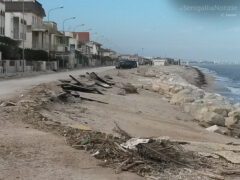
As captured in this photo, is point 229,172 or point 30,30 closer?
point 229,172

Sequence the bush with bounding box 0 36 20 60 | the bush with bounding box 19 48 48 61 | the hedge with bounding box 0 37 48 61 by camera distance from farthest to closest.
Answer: the bush with bounding box 19 48 48 61
the hedge with bounding box 0 37 48 61
the bush with bounding box 0 36 20 60

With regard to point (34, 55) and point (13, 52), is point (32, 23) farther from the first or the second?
point (13, 52)

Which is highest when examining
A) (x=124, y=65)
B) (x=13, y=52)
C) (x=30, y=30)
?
(x=30, y=30)

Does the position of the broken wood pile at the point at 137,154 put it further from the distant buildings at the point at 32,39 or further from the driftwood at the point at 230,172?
the distant buildings at the point at 32,39

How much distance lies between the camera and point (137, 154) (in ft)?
24.9

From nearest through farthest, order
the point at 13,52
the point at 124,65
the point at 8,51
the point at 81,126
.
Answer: the point at 81,126, the point at 8,51, the point at 13,52, the point at 124,65

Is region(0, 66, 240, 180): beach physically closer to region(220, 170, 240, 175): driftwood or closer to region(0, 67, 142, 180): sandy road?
region(0, 67, 142, 180): sandy road

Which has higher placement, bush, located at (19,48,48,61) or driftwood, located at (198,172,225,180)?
bush, located at (19,48,48,61)

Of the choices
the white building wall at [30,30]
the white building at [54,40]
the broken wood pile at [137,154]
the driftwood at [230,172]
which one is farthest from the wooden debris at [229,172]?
the white building at [54,40]

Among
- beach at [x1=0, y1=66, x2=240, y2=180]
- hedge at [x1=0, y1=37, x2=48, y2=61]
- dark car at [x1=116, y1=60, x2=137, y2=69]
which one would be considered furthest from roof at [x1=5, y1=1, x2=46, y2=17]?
beach at [x1=0, y1=66, x2=240, y2=180]

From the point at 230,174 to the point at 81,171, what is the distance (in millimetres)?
2757

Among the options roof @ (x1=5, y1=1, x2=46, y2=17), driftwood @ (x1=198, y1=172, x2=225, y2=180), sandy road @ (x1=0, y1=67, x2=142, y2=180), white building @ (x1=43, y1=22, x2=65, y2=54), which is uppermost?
roof @ (x1=5, y1=1, x2=46, y2=17)

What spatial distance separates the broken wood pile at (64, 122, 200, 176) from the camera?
717cm

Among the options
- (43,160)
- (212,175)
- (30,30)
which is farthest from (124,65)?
(212,175)
